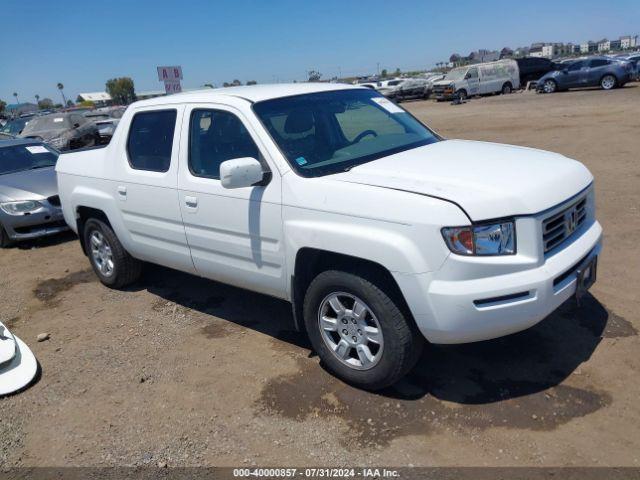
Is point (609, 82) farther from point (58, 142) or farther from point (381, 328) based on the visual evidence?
point (381, 328)

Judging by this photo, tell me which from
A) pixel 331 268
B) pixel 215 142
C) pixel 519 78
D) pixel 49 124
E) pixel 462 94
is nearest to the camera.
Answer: pixel 331 268

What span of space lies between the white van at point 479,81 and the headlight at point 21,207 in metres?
27.2

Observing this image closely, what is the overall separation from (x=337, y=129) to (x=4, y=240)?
6158 millimetres

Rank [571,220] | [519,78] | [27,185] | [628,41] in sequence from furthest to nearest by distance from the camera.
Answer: [628,41] → [519,78] → [27,185] → [571,220]

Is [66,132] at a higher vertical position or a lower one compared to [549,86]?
higher

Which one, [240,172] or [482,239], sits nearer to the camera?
[482,239]

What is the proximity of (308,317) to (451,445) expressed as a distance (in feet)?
3.95

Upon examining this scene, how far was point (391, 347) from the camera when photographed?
3.27m

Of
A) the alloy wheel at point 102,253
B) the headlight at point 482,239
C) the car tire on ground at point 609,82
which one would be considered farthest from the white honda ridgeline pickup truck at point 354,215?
the car tire on ground at point 609,82

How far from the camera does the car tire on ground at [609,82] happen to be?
27.2 metres

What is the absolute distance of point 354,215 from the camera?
3225mm

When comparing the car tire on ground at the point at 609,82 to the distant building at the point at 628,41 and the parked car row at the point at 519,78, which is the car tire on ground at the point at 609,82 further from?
the distant building at the point at 628,41

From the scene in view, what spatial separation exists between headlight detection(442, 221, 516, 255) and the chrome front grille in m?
0.23

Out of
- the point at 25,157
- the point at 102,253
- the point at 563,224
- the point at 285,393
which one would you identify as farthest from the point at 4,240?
the point at 563,224
